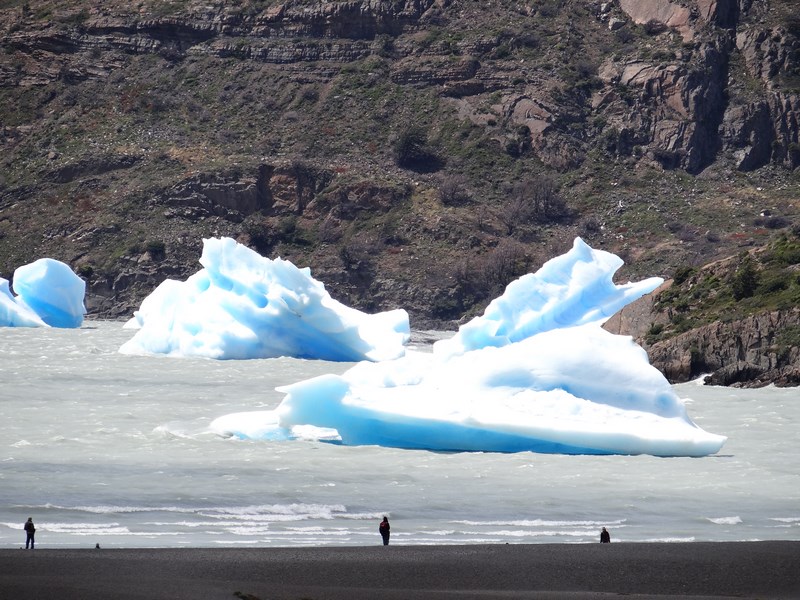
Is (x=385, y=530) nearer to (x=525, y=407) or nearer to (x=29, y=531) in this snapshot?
(x=29, y=531)

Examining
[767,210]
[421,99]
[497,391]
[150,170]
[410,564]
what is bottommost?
[410,564]

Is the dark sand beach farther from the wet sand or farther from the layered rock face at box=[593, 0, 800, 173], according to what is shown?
the layered rock face at box=[593, 0, 800, 173]

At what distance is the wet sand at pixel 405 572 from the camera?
12.0 meters

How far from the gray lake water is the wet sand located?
135cm

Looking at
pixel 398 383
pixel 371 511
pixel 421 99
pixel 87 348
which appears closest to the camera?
pixel 371 511

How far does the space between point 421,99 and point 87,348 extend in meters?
43.1

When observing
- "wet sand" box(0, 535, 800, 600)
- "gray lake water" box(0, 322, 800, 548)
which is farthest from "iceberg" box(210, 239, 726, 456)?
"wet sand" box(0, 535, 800, 600)

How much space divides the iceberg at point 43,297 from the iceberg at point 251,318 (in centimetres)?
904

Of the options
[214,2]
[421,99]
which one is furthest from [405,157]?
[214,2]

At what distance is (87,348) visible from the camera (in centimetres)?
4266

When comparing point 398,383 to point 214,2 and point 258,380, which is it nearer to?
point 258,380

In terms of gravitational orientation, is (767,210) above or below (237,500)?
above

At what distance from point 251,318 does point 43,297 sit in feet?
49.9

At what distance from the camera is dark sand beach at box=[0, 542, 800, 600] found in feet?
39.4
